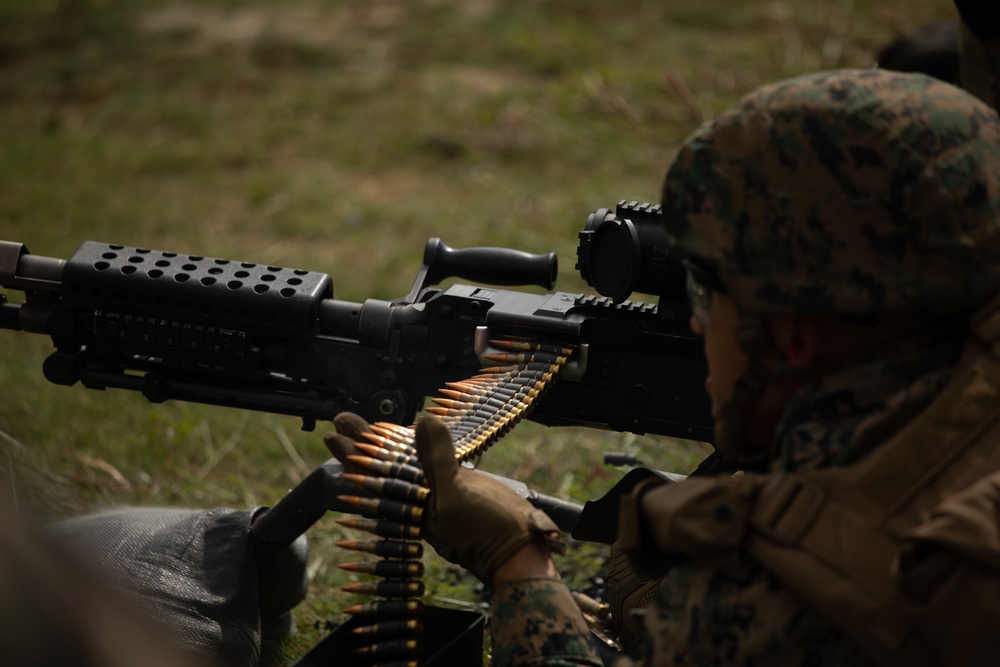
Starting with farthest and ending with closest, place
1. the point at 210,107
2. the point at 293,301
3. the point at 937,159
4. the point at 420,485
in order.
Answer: the point at 210,107 < the point at 293,301 < the point at 420,485 < the point at 937,159

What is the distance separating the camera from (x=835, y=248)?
90.8 inches

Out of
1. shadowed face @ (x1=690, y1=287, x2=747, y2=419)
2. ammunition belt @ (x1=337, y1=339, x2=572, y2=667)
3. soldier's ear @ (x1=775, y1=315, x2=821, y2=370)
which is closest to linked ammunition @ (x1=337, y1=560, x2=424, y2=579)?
ammunition belt @ (x1=337, y1=339, x2=572, y2=667)

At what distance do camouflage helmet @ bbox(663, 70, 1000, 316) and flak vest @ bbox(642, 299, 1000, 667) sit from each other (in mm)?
156

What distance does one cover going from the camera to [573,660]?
2.72m

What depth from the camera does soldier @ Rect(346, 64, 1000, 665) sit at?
2.14 meters

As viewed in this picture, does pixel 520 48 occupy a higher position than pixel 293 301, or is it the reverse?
pixel 293 301

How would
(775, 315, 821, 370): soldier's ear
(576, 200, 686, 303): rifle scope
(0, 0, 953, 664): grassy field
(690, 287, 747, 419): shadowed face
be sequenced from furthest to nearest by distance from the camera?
(0, 0, 953, 664): grassy field < (576, 200, 686, 303): rifle scope < (690, 287, 747, 419): shadowed face < (775, 315, 821, 370): soldier's ear

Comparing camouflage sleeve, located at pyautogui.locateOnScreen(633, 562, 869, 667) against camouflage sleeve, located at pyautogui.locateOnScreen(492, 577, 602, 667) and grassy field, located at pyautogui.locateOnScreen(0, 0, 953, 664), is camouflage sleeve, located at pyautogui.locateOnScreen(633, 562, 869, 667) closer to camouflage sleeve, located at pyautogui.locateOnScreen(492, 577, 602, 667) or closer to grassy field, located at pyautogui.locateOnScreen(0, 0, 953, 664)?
camouflage sleeve, located at pyautogui.locateOnScreen(492, 577, 602, 667)

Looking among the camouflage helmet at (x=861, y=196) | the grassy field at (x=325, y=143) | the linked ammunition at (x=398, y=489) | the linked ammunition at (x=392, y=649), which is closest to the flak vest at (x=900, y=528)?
the camouflage helmet at (x=861, y=196)

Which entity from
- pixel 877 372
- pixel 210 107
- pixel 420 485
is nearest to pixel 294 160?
pixel 210 107

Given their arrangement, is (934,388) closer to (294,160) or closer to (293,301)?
(293,301)

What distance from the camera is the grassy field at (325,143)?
6.11 m

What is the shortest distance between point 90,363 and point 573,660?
238 centimetres

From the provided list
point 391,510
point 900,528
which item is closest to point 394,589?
point 391,510
